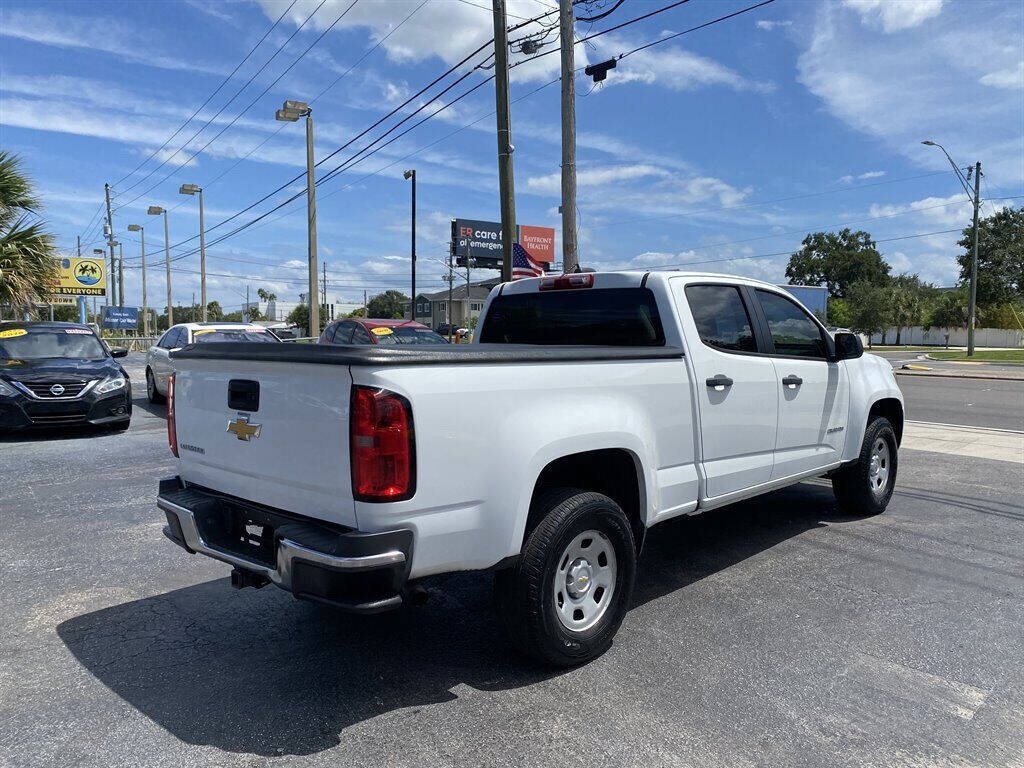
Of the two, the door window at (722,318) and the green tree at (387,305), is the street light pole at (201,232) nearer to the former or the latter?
the door window at (722,318)

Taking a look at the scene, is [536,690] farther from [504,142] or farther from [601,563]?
[504,142]

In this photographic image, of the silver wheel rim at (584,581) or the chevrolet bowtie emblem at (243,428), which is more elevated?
the chevrolet bowtie emblem at (243,428)

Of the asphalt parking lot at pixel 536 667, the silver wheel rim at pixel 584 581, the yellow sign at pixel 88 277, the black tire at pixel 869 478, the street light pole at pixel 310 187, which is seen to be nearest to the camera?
the asphalt parking lot at pixel 536 667

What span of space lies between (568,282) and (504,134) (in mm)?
8755

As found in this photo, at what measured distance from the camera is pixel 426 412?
2873 millimetres

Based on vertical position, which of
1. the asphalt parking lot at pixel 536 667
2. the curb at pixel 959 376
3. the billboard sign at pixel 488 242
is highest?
the billboard sign at pixel 488 242

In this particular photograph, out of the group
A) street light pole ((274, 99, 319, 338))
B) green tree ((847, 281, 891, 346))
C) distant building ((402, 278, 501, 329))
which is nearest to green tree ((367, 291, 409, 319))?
distant building ((402, 278, 501, 329))

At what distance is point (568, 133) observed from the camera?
12078mm

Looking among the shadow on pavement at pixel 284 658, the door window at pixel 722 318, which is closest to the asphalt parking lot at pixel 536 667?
the shadow on pavement at pixel 284 658

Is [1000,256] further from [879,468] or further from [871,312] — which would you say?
[879,468]

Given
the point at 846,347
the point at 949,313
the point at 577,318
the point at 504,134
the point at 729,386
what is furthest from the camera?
the point at 949,313

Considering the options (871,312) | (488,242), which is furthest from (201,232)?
(871,312)

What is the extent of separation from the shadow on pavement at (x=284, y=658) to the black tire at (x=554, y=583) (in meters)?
0.21

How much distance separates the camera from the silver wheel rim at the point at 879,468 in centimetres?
612
